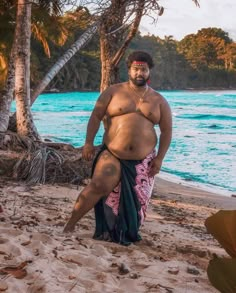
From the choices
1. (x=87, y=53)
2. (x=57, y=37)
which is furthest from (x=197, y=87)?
(x=57, y=37)

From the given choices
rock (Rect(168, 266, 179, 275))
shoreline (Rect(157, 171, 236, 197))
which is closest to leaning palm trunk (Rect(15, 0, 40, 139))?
shoreline (Rect(157, 171, 236, 197))

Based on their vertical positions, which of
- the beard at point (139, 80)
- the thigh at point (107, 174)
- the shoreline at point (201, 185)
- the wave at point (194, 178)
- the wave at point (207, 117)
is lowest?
the wave at point (207, 117)

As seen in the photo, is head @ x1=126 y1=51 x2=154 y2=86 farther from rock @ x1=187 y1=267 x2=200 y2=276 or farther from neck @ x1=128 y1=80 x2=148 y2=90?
rock @ x1=187 y1=267 x2=200 y2=276

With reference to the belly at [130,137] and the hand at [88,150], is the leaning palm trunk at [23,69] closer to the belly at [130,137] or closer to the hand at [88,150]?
the hand at [88,150]

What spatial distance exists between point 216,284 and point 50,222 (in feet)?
10.1

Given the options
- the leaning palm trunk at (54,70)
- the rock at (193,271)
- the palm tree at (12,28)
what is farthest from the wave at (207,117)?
the rock at (193,271)

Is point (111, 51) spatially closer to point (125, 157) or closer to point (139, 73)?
point (139, 73)

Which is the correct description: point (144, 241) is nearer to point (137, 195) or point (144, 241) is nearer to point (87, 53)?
point (137, 195)

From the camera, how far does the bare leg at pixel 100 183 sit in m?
3.43

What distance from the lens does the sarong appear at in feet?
11.3

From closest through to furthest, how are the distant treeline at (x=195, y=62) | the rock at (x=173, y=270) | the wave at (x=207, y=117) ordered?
the rock at (x=173, y=270) → the wave at (x=207, y=117) → the distant treeline at (x=195, y=62)

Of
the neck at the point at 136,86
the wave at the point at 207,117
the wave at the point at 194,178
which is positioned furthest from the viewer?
the wave at the point at 207,117

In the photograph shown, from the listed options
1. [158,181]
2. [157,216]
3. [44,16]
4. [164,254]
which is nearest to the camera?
Result: [164,254]

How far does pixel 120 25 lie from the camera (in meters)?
6.71
